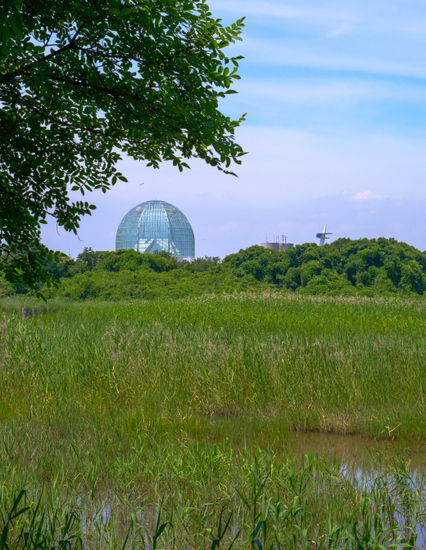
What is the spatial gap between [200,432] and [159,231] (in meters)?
68.9

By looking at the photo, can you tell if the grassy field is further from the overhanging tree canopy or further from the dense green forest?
the dense green forest

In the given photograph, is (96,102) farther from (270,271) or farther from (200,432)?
(270,271)

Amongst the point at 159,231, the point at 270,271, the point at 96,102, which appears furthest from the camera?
the point at 159,231

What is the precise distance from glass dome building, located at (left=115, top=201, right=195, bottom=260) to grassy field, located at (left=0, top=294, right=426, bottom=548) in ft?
210

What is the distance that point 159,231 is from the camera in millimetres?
73312

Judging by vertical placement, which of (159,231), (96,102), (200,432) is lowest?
(200,432)

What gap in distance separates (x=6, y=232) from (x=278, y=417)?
3.71 m

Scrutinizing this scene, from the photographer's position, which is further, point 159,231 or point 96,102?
point 159,231

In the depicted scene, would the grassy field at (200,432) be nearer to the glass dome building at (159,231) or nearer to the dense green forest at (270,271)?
the dense green forest at (270,271)

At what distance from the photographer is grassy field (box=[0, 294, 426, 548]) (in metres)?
3.20

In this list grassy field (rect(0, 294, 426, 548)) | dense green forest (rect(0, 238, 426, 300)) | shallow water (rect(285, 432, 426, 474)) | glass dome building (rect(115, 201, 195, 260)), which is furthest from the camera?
glass dome building (rect(115, 201, 195, 260))

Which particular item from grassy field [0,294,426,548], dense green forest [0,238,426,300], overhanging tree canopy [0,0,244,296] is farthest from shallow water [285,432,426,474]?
dense green forest [0,238,426,300]

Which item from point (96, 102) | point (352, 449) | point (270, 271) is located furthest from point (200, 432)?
point (270, 271)

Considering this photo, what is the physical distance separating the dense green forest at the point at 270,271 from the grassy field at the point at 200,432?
2405 centimetres
